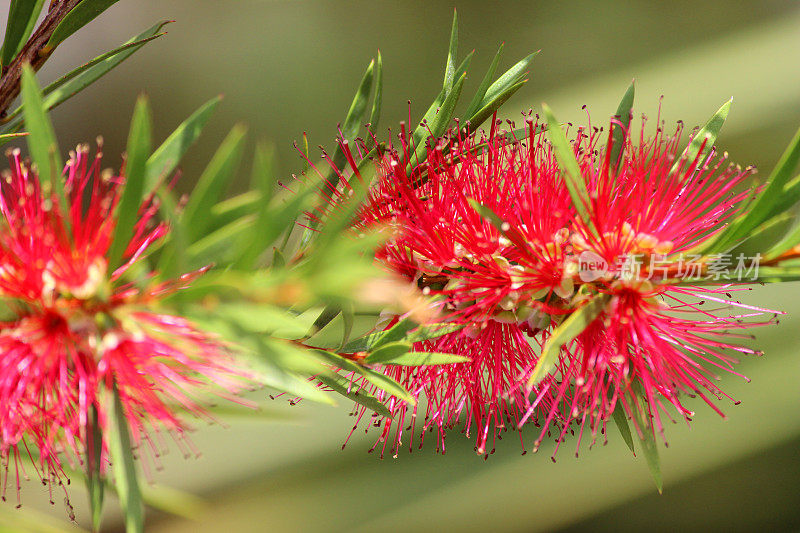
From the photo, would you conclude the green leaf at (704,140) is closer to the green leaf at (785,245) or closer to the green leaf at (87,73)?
the green leaf at (785,245)

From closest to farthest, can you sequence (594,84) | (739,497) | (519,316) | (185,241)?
1. (185,241)
2. (519,316)
3. (739,497)
4. (594,84)

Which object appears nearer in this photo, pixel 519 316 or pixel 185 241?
pixel 185 241

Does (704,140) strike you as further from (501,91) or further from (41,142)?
(41,142)

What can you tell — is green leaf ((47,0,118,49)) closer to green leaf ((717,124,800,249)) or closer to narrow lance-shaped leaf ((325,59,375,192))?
narrow lance-shaped leaf ((325,59,375,192))

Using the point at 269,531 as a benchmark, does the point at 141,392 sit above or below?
above

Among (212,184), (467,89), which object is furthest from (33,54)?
(467,89)

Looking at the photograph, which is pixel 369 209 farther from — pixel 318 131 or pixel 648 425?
pixel 318 131

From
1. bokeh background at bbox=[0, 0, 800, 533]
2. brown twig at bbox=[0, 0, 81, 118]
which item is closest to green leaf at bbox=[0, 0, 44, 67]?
brown twig at bbox=[0, 0, 81, 118]

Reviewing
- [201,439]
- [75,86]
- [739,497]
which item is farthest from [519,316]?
[739,497]
